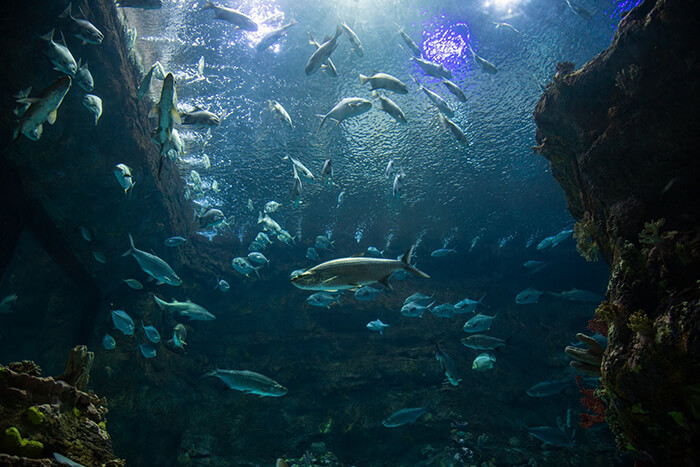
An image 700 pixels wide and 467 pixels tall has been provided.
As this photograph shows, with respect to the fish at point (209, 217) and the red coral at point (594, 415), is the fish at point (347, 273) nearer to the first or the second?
the red coral at point (594, 415)

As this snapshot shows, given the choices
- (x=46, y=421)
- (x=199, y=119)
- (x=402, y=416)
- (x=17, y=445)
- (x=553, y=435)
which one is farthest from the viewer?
(x=402, y=416)

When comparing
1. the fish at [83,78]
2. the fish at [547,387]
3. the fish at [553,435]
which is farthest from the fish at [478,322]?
the fish at [83,78]

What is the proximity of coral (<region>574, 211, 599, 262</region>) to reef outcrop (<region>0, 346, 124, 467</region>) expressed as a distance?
5.55 metres

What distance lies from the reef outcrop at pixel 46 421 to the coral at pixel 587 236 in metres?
5.55

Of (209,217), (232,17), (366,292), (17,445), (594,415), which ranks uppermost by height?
(232,17)

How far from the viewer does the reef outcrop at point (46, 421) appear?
172 cm

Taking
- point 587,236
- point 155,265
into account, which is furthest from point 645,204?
point 155,265

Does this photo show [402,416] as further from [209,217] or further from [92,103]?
[92,103]

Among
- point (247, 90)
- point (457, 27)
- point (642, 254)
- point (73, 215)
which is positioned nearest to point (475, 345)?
point (642, 254)

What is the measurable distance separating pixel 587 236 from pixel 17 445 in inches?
232

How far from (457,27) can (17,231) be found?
11085 millimetres

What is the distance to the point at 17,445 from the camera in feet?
5.57

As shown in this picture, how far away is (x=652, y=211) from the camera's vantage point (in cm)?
310

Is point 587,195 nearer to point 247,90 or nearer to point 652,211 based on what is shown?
point 652,211
